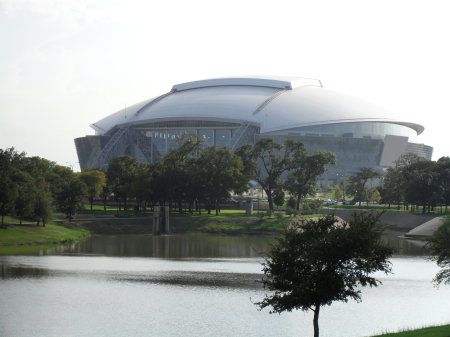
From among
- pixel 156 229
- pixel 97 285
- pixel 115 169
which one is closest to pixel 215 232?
pixel 156 229

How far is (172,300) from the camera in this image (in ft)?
139

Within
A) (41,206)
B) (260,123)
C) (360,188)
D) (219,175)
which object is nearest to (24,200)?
(41,206)

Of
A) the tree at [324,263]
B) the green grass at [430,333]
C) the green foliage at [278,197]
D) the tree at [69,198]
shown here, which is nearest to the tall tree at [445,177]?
the green foliage at [278,197]

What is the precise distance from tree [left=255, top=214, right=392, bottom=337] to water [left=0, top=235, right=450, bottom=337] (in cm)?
344

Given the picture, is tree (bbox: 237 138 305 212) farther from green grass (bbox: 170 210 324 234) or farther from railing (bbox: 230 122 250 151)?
railing (bbox: 230 122 250 151)

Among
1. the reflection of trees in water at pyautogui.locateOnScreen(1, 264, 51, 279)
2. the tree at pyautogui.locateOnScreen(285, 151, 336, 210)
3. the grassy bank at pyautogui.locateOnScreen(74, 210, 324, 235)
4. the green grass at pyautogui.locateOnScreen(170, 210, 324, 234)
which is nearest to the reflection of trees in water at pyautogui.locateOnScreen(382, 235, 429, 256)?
the grassy bank at pyautogui.locateOnScreen(74, 210, 324, 235)

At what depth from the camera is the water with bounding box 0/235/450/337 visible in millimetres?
35875

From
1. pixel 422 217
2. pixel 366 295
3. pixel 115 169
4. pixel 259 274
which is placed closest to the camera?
pixel 366 295

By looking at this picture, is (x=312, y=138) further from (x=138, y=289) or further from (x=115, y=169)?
(x=138, y=289)

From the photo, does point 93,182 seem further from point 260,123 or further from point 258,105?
point 258,105

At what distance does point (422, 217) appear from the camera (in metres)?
101

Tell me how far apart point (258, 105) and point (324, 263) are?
13332 cm

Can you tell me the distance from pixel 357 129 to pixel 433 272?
11063 centimetres

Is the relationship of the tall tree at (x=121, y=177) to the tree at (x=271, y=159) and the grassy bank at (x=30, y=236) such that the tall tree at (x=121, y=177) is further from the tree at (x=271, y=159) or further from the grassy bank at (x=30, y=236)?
the grassy bank at (x=30, y=236)
